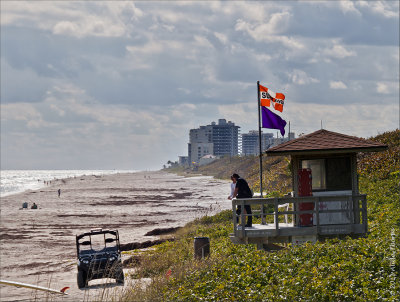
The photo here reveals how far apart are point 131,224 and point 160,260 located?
22.1 m

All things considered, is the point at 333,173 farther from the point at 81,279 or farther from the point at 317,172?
the point at 81,279

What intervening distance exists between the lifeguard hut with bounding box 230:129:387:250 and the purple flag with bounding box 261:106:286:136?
7.03ft

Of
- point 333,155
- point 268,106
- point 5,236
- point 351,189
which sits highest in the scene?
point 268,106

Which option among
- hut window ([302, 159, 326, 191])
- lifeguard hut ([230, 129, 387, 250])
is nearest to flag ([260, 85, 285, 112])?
lifeguard hut ([230, 129, 387, 250])

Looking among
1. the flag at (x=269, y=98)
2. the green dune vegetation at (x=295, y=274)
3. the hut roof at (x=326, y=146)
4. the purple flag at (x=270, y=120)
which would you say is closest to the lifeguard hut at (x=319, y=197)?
the hut roof at (x=326, y=146)

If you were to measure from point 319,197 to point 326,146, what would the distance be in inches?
70.8

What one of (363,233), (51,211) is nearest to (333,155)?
(363,233)

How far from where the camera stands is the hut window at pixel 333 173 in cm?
1723

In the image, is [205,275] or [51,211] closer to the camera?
[205,275]

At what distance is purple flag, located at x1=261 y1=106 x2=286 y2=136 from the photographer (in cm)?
1988

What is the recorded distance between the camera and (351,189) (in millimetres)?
17312

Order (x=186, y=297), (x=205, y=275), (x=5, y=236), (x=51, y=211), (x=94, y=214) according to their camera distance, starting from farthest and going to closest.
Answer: (x=51, y=211) < (x=94, y=214) < (x=5, y=236) < (x=205, y=275) < (x=186, y=297)

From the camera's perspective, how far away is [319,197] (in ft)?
53.2

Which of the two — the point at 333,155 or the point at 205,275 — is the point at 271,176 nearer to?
the point at 333,155
